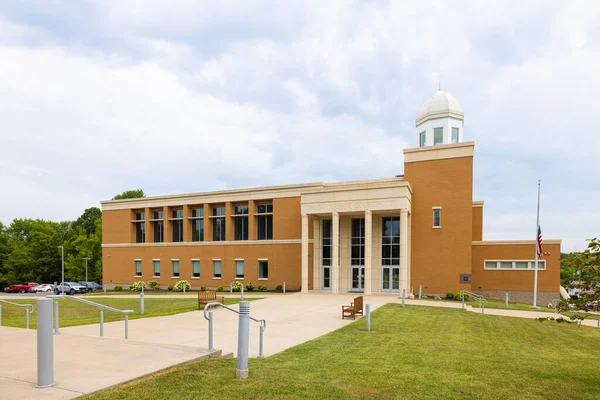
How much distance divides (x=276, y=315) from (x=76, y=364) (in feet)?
38.5

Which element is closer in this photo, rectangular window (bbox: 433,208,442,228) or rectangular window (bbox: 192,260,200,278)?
rectangular window (bbox: 433,208,442,228)

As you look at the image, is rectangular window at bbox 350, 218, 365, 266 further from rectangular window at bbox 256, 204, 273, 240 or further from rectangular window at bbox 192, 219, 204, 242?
rectangular window at bbox 192, 219, 204, 242

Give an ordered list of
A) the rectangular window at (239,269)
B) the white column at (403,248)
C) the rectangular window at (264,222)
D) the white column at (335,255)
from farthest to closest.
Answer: the rectangular window at (239,269) → the rectangular window at (264,222) → the white column at (335,255) → the white column at (403,248)

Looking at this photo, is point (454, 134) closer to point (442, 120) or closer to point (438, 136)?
point (438, 136)

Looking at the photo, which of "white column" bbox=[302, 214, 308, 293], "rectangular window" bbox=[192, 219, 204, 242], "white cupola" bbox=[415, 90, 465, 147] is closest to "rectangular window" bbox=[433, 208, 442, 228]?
"white cupola" bbox=[415, 90, 465, 147]

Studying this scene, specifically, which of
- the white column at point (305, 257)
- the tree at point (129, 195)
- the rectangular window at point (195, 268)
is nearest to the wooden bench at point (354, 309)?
the white column at point (305, 257)

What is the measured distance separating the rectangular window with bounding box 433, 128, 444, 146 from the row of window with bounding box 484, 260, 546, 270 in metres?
11.7

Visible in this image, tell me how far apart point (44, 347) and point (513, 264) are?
110ft

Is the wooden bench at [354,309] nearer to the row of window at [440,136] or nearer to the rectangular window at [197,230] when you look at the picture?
the row of window at [440,136]

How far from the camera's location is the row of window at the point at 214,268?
40.0 metres

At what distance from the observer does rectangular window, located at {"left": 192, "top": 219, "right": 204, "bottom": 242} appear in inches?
1744

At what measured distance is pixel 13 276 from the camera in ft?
247

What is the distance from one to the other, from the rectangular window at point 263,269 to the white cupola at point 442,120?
62.9ft

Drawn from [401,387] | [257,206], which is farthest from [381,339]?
[257,206]
